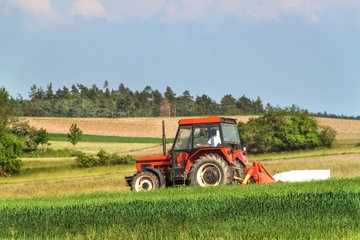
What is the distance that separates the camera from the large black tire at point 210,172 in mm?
17219

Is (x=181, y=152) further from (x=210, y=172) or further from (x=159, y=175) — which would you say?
(x=210, y=172)

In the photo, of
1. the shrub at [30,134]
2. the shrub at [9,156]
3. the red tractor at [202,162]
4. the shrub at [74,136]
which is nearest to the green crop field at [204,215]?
the red tractor at [202,162]

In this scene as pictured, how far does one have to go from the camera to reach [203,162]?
57.0ft

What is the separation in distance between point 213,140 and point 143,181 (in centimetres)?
216

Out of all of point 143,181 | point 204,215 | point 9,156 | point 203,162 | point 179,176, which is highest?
point 9,156

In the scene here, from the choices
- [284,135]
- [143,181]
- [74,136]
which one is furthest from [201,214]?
[74,136]

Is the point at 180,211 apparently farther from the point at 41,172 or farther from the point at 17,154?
the point at 17,154

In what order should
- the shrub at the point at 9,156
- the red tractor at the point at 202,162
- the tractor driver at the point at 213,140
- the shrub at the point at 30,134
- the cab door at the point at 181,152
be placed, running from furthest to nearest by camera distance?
1. the shrub at the point at 30,134
2. the shrub at the point at 9,156
3. the cab door at the point at 181,152
4. the tractor driver at the point at 213,140
5. the red tractor at the point at 202,162

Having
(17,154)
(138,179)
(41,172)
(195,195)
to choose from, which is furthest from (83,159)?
(195,195)

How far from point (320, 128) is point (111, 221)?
41.6 m

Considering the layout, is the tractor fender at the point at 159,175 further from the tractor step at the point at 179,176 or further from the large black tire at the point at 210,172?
the large black tire at the point at 210,172

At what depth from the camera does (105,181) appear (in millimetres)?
29344

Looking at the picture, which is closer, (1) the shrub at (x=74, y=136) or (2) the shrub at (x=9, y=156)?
(2) the shrub at (x=9, y=156)

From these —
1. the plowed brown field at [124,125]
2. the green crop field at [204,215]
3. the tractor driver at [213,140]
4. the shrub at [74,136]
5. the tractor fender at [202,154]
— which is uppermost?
the plowed brown field at [124,125]
